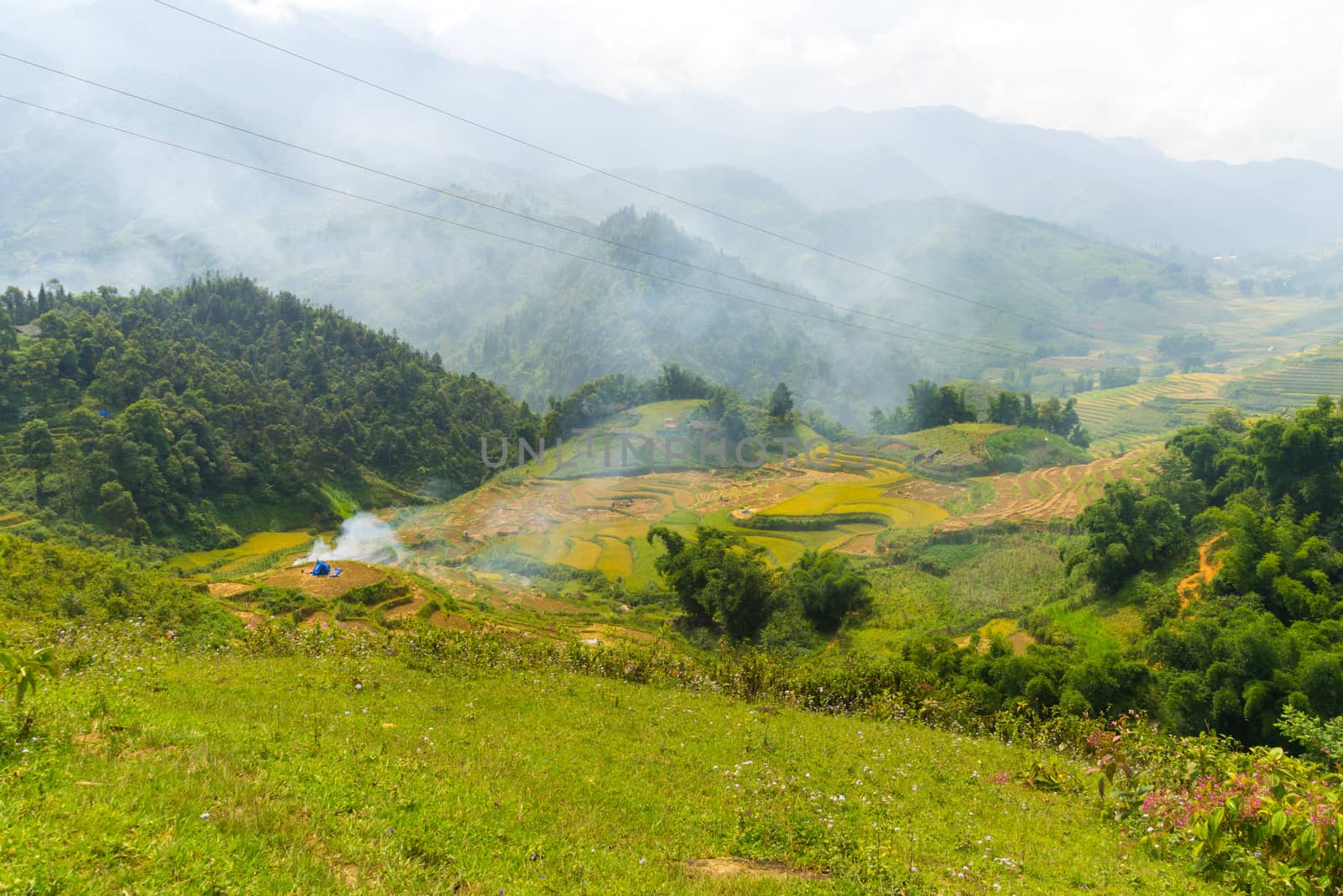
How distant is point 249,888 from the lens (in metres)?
3.93

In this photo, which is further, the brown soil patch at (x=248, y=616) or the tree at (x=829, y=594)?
the tree at (x=829, y=594)

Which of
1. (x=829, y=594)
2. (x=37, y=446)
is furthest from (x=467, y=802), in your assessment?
(x=37, y=446)

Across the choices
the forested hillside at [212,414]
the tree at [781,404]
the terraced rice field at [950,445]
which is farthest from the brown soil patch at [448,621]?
the tree at [781,404]

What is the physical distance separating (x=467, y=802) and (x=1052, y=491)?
169 ft

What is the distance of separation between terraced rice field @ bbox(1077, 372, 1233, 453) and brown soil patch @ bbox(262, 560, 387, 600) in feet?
242

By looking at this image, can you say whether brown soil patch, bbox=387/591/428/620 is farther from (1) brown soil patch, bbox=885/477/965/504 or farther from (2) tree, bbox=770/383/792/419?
(2) tree, bbox=770/383/792/419

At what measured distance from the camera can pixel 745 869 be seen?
5758 mm

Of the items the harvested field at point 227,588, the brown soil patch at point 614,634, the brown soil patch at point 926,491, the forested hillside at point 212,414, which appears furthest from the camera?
the brown soil patch at point 926,491

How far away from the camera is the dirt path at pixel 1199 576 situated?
960 inches

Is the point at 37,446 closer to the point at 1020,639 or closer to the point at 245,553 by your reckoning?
the point at 245,553

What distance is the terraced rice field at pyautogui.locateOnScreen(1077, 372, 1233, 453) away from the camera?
8525 cm

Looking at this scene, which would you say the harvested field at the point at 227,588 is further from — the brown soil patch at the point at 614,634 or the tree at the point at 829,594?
the tree at the point at 829,594

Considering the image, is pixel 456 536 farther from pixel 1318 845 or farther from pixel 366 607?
pixel 1318 845

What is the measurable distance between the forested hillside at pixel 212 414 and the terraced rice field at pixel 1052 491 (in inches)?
2043
